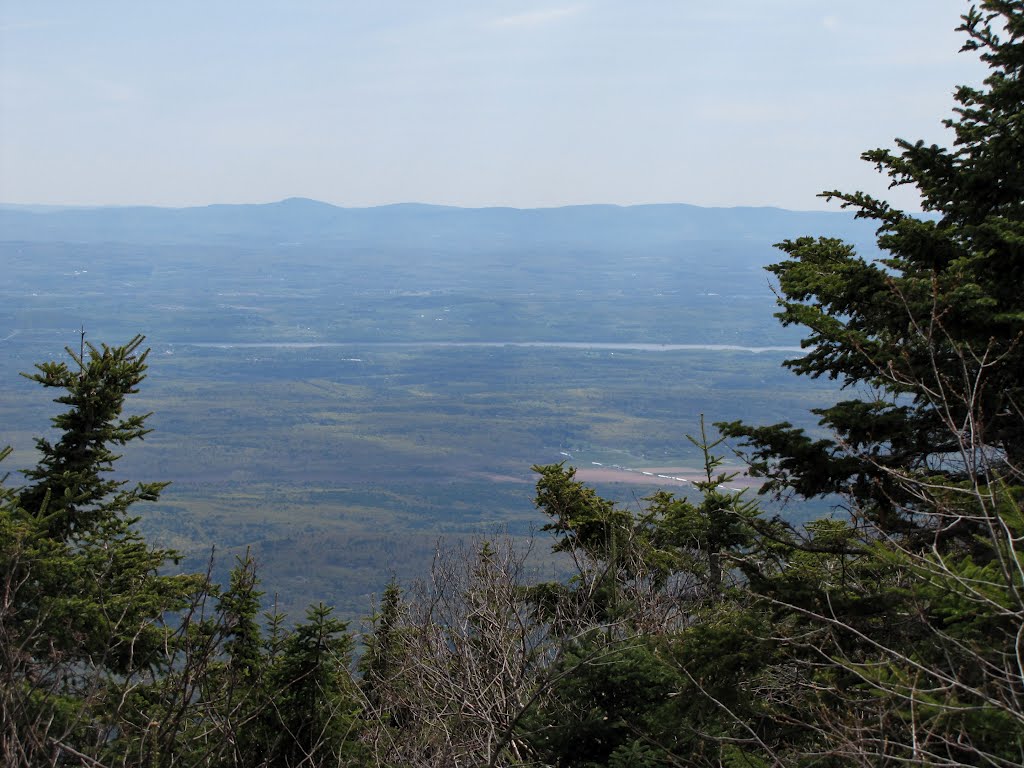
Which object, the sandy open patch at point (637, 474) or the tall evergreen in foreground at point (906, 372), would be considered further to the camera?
the sandy open patch at point (637, 474)

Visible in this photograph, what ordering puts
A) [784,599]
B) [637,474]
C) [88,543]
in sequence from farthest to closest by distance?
[637,474]
[88,543]
[784,599]

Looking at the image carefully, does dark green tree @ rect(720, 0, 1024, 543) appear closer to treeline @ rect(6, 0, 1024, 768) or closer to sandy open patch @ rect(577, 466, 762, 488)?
treeline @ rect(6, 0, 1024, 768)

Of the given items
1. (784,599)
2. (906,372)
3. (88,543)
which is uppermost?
(906,372)

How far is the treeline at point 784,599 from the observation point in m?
5.82

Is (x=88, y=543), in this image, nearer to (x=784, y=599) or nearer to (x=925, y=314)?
(x=784, y=599)

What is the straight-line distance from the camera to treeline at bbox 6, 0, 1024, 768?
582cm

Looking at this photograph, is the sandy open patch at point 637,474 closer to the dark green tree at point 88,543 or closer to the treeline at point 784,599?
the dark green tree at point 88,543

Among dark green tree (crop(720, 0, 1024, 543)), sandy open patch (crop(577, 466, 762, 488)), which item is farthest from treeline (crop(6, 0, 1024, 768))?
sandy open patch (crop(577, 466, 762, 488))

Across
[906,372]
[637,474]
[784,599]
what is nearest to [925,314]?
[906,372]

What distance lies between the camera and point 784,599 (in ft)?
25.5

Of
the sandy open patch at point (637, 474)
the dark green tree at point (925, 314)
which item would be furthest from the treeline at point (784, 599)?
the sandy open patch at point (637, 474)

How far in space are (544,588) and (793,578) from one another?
11.0m

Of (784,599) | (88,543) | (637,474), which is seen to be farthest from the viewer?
(637,474)

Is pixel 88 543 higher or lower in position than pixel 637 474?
higher
